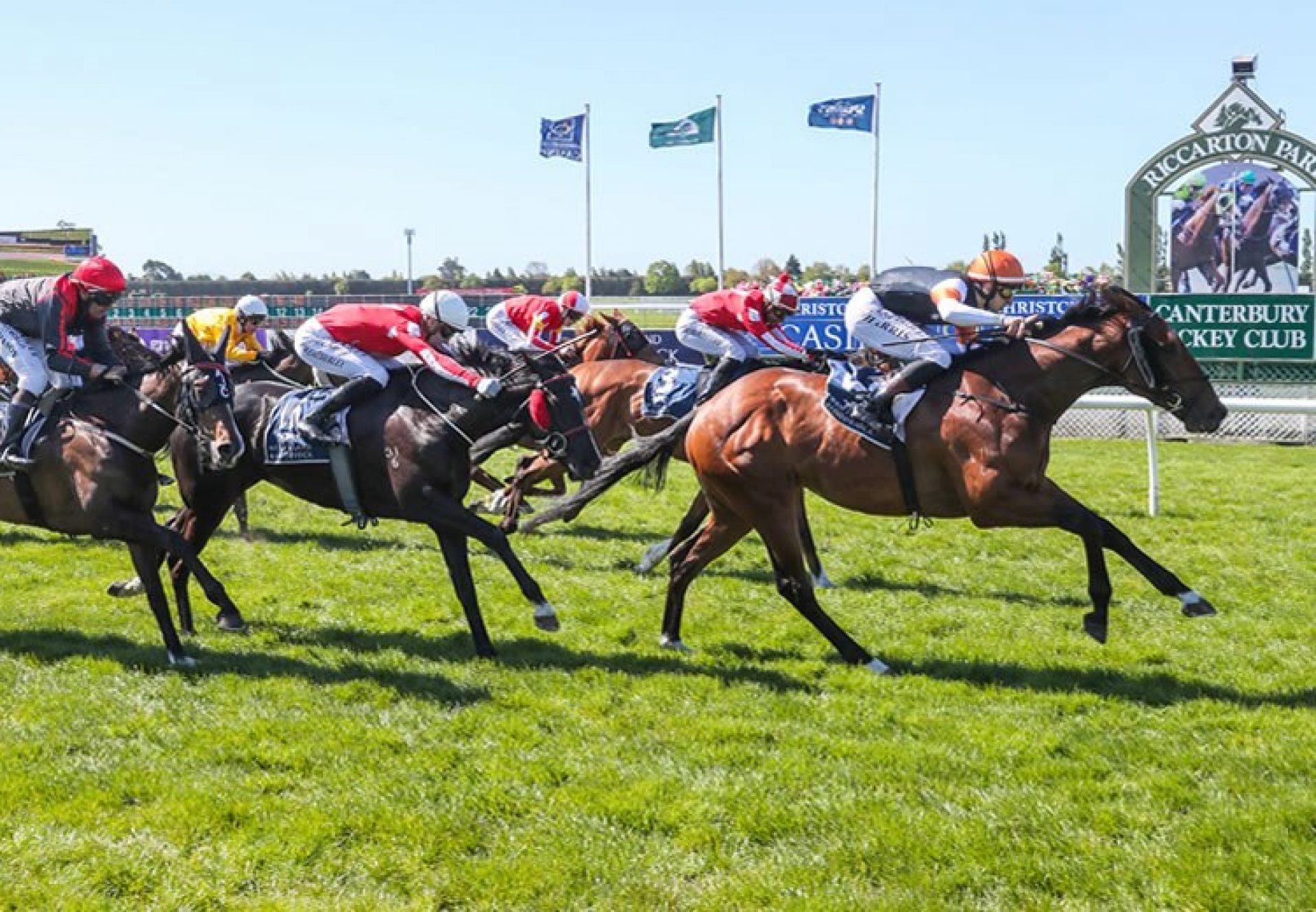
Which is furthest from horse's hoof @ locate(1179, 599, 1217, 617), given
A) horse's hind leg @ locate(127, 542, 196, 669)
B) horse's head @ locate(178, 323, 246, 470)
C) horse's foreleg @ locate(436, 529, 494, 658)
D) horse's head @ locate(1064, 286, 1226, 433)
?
horse's hind leg @ locate(127, 542, 196, 669)

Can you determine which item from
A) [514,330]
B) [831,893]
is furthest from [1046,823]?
[514,330]

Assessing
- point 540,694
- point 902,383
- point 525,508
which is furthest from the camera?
point 525,508

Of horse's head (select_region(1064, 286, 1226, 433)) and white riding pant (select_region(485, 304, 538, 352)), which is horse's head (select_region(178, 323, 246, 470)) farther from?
white riding pant (select_region(485, 304, 538, 352))

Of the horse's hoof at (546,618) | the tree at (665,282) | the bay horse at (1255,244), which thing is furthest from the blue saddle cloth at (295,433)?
the tree at (665,282)

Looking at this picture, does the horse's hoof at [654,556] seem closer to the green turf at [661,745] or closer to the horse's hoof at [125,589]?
the green turf at [661,745]

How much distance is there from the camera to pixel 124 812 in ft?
15.2

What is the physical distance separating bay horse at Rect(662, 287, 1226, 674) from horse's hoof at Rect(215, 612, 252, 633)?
7.47 ft

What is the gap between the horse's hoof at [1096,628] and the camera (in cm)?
617

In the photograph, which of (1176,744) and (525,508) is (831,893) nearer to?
(1176,744)

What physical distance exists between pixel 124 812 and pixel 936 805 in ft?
9.14

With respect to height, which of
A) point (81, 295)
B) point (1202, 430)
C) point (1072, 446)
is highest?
point (81, 295)

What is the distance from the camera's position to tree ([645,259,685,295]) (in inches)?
1927

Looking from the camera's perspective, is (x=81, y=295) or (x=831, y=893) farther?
(x=81, y=295)

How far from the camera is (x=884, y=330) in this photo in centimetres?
700
